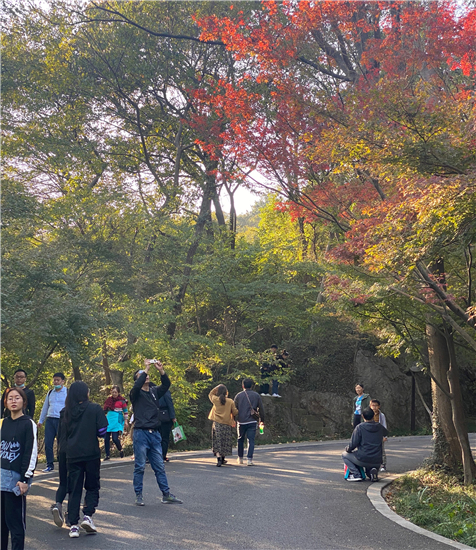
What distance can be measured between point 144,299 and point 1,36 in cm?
1119

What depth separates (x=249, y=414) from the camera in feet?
38.3

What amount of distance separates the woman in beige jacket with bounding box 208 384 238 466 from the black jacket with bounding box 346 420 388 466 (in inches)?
113

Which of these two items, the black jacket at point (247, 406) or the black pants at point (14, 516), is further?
the black jacket at point (247, 406)

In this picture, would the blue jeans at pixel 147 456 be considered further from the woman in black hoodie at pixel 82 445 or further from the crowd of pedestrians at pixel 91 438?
the woman in black hoodie at pixel 82 445

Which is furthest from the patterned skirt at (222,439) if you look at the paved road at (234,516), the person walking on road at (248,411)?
the paved road at (234,516)

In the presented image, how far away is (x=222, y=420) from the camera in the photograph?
11.4 meters

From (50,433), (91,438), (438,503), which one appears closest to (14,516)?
(91,438)

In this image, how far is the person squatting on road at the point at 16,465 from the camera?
4879 millimetres

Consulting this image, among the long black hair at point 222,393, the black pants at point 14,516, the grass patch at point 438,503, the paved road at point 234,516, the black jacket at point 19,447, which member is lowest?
the grass patch at point 438,503

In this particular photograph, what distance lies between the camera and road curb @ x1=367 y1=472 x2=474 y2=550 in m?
5.81

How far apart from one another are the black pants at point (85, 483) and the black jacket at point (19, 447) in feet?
3.52

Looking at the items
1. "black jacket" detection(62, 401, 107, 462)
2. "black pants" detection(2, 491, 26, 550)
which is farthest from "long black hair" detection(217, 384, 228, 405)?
"black pants" detection(2, 491, 26, 550)

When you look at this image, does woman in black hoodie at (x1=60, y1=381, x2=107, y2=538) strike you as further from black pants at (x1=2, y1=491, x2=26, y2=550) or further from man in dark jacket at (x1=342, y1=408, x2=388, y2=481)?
man in dark jacket at (x1=342, y1=408, x2=388, y2=481)

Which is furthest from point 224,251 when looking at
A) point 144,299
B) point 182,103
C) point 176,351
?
point 182,103
